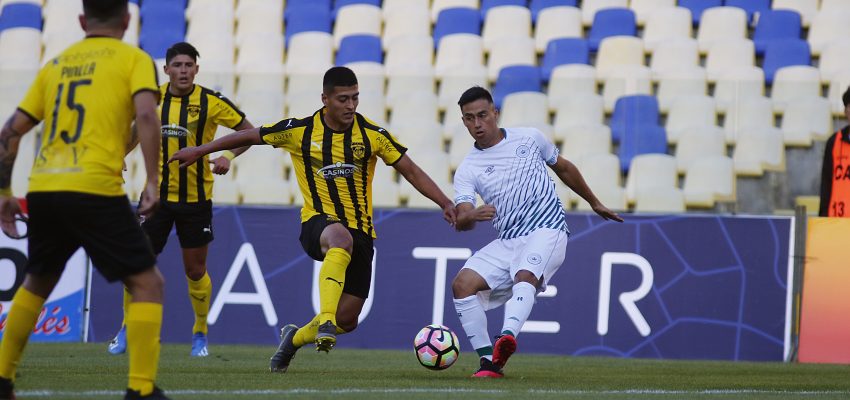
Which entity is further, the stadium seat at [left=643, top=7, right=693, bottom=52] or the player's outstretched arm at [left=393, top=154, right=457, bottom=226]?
the stadium seat at [left=643, top=7, right=693, bottom=52]

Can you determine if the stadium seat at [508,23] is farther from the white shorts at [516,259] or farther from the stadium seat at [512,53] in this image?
the white shorts at [516,259]

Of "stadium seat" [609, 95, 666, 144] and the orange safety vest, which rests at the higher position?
"stadium seat" [609, 95, 666, 144]

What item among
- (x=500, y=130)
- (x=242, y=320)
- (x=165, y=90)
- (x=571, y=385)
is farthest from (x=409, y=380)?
(x=242, y=320)

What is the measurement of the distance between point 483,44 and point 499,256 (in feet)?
23.6

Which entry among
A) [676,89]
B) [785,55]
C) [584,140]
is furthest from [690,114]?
[785,55]

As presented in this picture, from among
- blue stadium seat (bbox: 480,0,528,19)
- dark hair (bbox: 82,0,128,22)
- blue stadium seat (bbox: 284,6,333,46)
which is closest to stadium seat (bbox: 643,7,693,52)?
blue stadium seat (bbox: 480,0,528,19)

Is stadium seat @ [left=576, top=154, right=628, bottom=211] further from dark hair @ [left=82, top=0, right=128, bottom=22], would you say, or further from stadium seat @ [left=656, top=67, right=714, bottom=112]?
dark hair @ [left=82, top=0, right=128, bottom=22]

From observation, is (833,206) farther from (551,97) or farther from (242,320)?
(242,320)

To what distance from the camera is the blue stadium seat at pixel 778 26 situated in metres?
14.1

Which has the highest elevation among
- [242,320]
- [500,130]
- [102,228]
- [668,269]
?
[500,130]

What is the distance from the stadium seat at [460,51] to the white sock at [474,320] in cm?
700

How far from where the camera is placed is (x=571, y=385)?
6590 mm

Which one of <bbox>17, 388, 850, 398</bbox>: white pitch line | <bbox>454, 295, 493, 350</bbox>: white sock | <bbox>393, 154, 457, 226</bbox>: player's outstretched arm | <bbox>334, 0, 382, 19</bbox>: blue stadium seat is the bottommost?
<bbox>17, 388, 850, 398</bbox>: white pitch line

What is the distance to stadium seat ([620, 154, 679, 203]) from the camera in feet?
36.7
